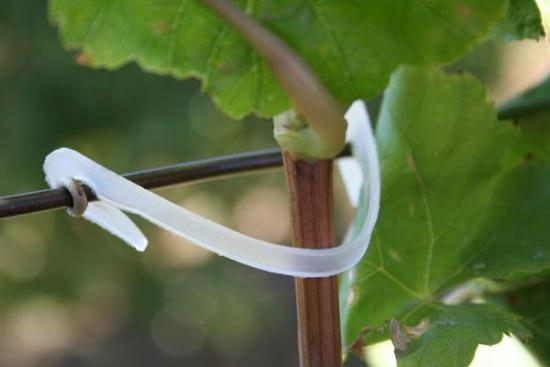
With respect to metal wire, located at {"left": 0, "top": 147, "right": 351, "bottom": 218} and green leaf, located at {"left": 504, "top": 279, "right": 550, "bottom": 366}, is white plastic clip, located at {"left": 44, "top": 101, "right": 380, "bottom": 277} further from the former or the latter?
green leaf, located at {"left": 504, "top": 279, "right": 550, "bottom": 366}

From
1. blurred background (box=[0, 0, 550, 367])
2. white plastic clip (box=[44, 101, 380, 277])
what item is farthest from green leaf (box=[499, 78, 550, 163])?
blurred background (box=[0, 0, 550, 367])

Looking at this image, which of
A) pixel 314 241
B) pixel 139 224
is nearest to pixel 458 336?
pixel 314 241

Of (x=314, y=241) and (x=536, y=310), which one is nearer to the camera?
(x=314, y=241)

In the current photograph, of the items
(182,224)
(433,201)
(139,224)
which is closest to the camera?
(182,224)

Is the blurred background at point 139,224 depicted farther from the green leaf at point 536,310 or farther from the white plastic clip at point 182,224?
the white plastic clip at point 182,224

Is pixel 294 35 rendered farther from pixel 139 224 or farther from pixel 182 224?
pixel 139 224
